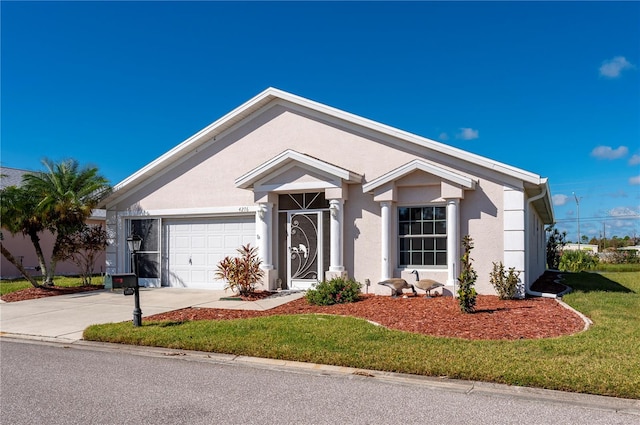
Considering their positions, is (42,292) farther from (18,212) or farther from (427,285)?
(427,285)

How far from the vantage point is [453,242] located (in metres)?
12.0

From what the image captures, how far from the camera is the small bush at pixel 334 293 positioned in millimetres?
11281

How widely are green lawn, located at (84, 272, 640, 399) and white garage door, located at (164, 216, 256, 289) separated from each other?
18.9 ft

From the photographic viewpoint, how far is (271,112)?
1479cm

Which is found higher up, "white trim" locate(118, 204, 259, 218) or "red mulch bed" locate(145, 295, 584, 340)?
"white trim" locate(118, 204, 259, 218)

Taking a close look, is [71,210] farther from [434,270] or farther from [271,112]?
[434,270]

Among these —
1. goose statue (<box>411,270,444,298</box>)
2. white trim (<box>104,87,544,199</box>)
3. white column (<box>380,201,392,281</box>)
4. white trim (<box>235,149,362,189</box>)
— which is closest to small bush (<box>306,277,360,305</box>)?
white column (<box>380,201,392,281</box>)

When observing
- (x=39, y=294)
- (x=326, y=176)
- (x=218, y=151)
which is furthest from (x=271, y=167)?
(x=39, y=294)

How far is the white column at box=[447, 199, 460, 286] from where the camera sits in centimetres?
1202

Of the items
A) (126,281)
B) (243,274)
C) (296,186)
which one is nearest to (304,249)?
(296,186)

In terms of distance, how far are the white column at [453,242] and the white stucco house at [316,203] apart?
3 centimetres

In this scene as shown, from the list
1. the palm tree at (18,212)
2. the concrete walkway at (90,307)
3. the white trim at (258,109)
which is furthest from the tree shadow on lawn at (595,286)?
the palm tree at (18,212)

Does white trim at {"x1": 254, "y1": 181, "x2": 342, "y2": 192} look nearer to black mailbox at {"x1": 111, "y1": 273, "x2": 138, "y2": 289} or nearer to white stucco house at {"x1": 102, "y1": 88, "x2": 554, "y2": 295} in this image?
white stucco house at {"x1": 102, "y1": 88, "x2": 554, "y2": 295}

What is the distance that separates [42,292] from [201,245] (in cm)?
479
